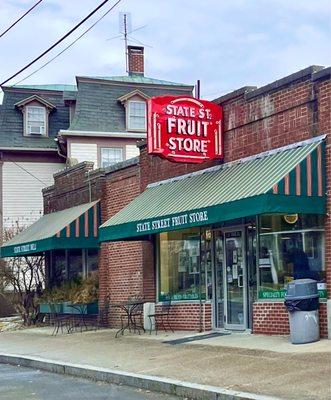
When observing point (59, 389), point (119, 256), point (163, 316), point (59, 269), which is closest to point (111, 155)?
point (59, 269)

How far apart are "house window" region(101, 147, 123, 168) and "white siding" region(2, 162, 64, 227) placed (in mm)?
2757

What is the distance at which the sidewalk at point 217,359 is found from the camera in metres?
8.82

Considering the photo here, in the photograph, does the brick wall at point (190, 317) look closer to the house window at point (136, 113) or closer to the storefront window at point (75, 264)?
the storefront window at point (75, 264)

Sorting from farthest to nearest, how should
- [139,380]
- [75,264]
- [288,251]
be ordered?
1. [75,264]
2. [288,251]
3. [139,380]

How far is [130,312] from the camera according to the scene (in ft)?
55.6

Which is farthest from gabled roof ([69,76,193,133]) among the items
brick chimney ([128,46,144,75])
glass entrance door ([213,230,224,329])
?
glass entrance door ([213,230,224,329])

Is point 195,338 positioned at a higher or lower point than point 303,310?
lower

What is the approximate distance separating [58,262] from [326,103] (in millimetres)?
12653

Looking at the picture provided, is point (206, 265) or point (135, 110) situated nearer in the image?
point (206, 265)

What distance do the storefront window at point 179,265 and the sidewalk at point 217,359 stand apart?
1274 mm

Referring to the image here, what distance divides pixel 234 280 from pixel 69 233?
6.00m

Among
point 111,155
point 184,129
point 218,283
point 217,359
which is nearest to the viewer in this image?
point 217,359

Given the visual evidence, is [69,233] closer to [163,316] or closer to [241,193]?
[163,316]

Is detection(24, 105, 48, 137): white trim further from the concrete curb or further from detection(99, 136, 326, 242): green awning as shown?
the concrete curb
